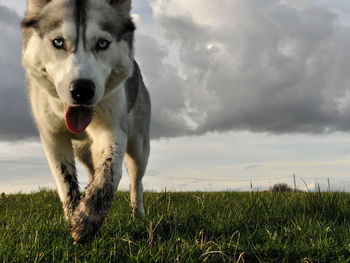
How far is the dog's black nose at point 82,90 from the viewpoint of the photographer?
3.14 m

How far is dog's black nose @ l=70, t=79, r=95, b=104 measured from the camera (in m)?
3.14

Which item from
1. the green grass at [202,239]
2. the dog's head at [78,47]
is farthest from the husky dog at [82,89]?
the green grass at [202,239]

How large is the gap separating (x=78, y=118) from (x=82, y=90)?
0.61m

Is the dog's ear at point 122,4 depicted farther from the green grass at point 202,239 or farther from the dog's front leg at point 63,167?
the green grass at point 202,239

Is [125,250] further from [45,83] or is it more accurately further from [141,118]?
[141,118]

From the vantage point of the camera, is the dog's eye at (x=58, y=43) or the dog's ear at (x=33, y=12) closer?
the dog's eye at (x=58, y=43)

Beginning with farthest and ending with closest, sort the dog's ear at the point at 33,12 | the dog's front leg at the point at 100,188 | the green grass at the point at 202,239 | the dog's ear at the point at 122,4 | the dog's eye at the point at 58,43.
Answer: the dog's ear at the point at 122,4 < the dog's ear at the point at 33,12 < the dog's eye at the point at 58,43 < the dog's front leg at the point at 100,188 < the green grass at the point at 202,239

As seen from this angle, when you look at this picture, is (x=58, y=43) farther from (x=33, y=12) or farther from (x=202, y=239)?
(x=202, y=239)

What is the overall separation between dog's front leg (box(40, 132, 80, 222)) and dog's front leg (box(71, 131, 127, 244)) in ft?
1.40

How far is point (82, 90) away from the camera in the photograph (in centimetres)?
316

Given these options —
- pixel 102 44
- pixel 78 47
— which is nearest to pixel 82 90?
pixel 78 47

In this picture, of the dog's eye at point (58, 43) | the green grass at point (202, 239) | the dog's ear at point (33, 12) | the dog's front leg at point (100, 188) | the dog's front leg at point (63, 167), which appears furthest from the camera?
the dog's front leg at point (63, 167)

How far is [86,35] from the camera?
3311 mm

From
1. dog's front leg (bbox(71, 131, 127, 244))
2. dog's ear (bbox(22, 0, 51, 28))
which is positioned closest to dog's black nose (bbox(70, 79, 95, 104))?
dog's front leg (bbox(71, 131, 127, 244))
